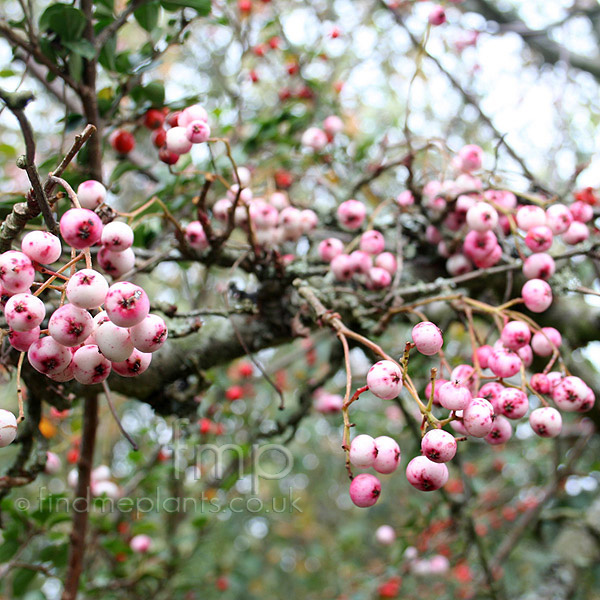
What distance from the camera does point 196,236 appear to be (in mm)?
1124

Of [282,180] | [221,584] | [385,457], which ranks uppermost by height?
[385,457]

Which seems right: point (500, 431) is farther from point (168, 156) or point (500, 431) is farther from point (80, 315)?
point (168, 156)

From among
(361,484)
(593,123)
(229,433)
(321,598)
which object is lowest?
(321,598)

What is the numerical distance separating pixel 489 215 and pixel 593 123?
238 cm

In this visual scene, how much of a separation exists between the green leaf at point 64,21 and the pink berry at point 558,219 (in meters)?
0.97

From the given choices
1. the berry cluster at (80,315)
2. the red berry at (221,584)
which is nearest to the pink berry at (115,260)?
the berry cluster at (80,315)

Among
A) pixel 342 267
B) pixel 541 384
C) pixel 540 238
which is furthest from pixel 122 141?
pixel 541 384

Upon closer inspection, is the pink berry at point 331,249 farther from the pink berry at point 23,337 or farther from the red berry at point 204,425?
the red berry at point 204,425

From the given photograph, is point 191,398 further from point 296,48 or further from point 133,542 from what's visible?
point 296,48

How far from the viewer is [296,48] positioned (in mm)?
2146

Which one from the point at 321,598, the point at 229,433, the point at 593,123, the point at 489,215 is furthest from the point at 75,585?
the point at 593,123

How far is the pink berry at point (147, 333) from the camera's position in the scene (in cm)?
65

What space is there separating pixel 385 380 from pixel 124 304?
0.33 m

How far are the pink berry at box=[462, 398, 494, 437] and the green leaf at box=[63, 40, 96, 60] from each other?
902 millimetres
